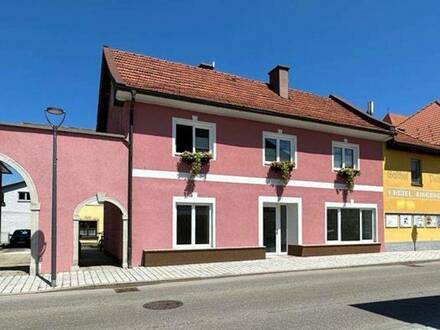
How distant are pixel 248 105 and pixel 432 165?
1192cm

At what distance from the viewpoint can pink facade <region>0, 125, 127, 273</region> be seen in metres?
14.4

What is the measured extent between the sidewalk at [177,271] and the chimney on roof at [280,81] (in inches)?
306

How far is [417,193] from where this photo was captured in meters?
23.7

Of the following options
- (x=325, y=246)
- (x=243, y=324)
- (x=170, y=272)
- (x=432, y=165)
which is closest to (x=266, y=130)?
(x=325, y=246)

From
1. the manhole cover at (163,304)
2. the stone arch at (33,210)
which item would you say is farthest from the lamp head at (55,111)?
the manhole cover at (163,304)

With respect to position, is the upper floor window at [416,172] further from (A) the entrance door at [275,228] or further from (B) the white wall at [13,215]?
(B) the white wall at [13,215]

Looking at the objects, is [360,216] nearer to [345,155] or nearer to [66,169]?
[345,155]

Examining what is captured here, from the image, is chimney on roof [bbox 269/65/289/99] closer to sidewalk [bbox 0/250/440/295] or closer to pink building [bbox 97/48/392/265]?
pink building [bbox 97/48/392/265]

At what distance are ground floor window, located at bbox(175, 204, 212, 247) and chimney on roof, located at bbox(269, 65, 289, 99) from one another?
7.36m

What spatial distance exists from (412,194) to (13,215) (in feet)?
108

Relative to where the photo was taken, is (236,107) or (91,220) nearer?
(236,107)

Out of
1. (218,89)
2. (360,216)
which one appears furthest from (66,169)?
(360,216)

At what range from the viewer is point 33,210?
47.3 ft

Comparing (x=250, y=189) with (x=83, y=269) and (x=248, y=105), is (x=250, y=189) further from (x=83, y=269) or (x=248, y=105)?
(x=83, y=269)
